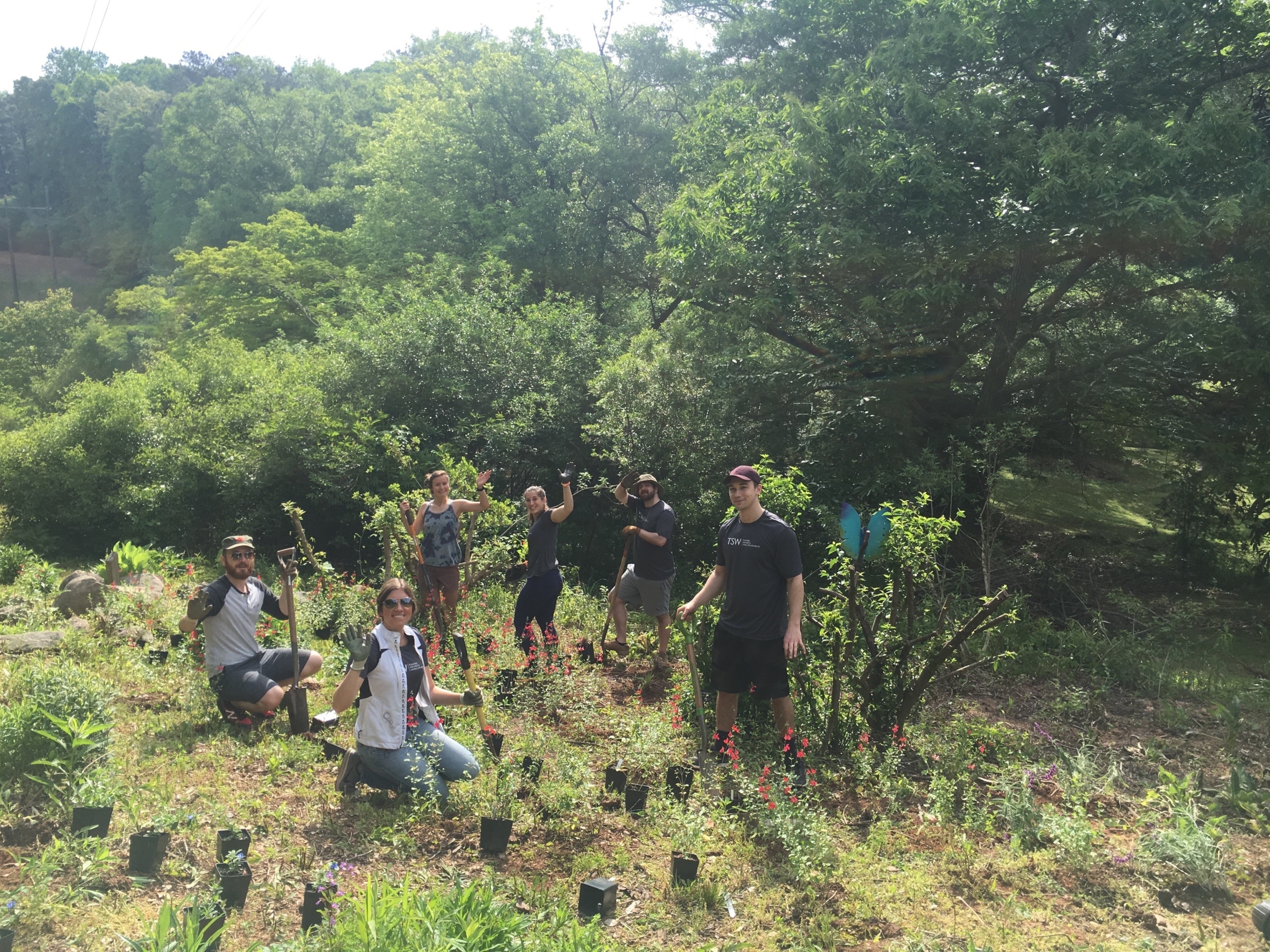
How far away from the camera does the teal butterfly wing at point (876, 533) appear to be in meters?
4.78

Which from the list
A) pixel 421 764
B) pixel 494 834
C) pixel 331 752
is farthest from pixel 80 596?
pixel 494 834

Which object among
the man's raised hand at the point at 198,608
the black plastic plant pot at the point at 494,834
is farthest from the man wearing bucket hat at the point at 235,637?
the black plastic plant pot at the point at 494,834

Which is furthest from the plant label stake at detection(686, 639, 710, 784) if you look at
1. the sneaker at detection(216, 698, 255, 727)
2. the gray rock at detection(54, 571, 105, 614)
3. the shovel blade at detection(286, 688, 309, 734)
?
the gray rock at detection(54, 571, 105, 614)

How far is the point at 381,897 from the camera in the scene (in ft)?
10.6

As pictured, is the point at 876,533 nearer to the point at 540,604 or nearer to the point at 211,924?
the point at 540,604

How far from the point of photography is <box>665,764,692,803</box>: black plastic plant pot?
15.6ft

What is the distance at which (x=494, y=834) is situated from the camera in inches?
164

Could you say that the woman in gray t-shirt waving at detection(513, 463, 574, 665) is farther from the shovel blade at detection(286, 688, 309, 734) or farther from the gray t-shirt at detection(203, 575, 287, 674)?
the gray t-shirt at detection(203, 575, 287, 674)

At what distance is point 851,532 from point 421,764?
102 inches

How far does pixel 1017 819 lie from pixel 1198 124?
7.60 meters

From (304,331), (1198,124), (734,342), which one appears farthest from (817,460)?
(304,331)

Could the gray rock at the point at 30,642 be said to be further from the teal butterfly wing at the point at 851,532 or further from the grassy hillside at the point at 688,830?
the teal butterfly wing at the point at 851,532

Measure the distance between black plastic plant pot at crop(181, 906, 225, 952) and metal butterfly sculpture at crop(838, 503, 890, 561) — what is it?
3.36m

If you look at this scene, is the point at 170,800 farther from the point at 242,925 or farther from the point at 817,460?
the point at 817,460
